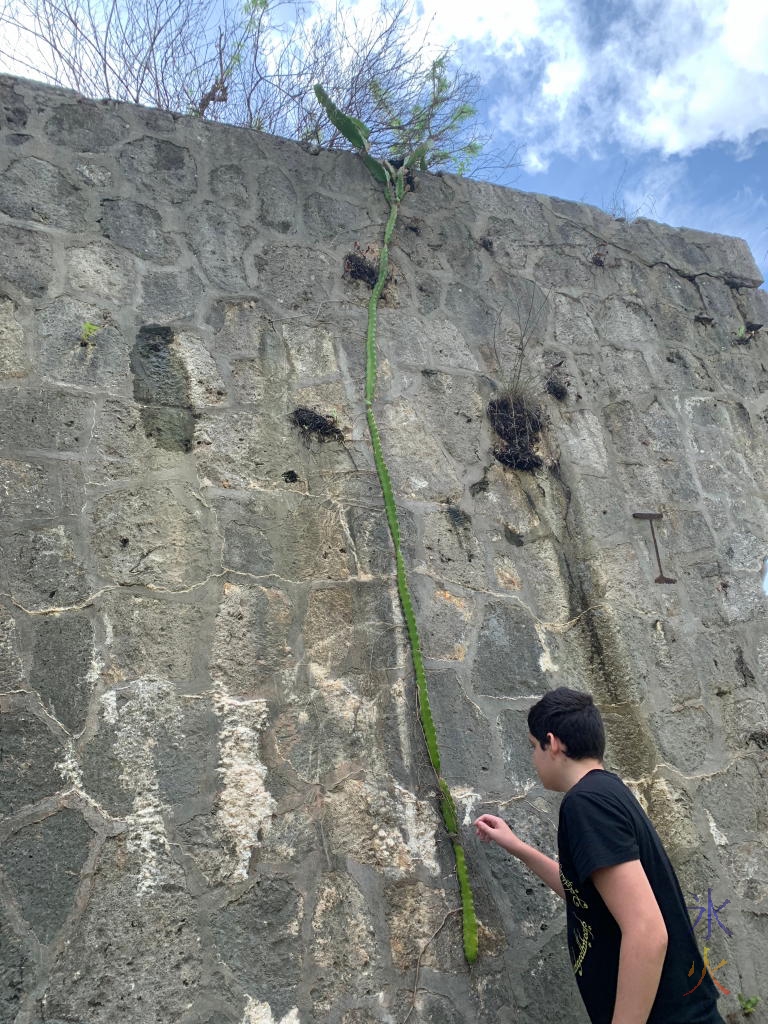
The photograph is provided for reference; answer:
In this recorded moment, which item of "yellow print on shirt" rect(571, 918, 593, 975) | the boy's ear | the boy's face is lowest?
"yellow print on shirt" rect(571, 918, 593, 975)

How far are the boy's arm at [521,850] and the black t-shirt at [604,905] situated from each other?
29 cm

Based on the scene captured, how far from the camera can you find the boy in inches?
56.6

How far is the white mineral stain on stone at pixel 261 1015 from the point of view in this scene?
1873 mm

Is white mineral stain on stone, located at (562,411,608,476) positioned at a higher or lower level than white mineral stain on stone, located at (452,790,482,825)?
higher

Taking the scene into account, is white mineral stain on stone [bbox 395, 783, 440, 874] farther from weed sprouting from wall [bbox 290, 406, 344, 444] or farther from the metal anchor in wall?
the metal anchor in wall

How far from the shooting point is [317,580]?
2.51 meters

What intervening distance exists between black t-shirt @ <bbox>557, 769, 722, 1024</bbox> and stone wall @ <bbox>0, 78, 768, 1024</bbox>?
0.57 meters

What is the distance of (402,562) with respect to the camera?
8.54 ft

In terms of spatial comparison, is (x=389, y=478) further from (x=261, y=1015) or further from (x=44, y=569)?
(x=261, y=1015)

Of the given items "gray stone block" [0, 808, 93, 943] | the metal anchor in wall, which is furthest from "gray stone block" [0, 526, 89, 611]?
the metal anchor in wall

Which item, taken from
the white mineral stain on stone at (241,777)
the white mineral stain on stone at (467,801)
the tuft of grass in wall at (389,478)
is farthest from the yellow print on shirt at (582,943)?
the white mineral stain on stone at (241,777)

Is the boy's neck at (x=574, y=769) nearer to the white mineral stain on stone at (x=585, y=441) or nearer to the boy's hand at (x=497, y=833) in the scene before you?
the boy's hand at (x=497, y=833)

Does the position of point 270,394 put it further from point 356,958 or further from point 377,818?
point 356,958

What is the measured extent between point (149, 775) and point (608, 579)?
5.44 feet
